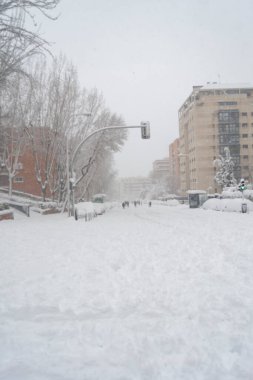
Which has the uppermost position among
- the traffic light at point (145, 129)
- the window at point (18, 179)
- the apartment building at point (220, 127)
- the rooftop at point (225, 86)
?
the rooftop at point (225, 86)

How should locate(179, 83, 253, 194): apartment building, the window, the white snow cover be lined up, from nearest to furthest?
the white snow cover, the window, locate(179, 83, 253, 194): apartment building

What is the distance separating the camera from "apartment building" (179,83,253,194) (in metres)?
94.2

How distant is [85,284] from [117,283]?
55 centimetres

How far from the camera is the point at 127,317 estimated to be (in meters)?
4.86

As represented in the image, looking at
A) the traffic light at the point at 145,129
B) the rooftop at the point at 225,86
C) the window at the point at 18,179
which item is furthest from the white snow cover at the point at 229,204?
the rooftop at the point at 225,86

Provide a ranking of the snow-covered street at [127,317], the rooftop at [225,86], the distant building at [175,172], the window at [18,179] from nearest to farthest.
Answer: the snow-covered street at [127,317] < the window at [18,179] < the rooftop at [225,86] < the distant building at [175,172]

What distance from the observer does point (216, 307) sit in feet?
16.8

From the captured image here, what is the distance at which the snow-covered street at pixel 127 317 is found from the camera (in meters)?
3.47

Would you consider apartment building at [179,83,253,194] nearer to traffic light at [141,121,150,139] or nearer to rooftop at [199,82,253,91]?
rooftop at [199,82,253,91]

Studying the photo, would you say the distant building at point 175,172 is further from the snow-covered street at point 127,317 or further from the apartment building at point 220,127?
the snow-covered street at point 127,317

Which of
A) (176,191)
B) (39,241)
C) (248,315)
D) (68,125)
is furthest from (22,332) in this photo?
(176,191)

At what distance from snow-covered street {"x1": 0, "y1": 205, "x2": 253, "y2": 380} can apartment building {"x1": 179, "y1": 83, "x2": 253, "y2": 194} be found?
87479 mm

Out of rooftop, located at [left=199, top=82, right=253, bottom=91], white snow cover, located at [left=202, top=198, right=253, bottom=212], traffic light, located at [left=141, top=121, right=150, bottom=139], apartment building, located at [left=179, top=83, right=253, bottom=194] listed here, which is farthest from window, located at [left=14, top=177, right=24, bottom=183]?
rooftop, located at [left=199, top=82, right=253, bottom=91]

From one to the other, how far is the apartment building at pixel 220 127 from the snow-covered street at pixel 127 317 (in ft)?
287
